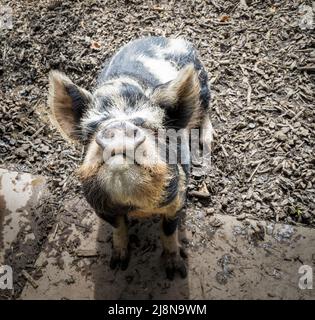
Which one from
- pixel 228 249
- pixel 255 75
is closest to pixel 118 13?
pixel 255 75

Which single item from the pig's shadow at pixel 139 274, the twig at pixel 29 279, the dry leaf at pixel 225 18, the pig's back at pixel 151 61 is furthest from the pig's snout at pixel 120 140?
the dry leaf at pixel 225 18

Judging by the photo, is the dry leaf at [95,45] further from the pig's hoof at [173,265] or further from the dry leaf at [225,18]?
the pig's hoof at [173,265]

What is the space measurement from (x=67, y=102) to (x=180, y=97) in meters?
0.74

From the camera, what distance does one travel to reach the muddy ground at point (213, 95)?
3512mm

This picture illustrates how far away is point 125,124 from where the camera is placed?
2082 mm

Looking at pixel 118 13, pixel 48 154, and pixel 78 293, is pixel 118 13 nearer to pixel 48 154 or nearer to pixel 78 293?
pixel 48 154

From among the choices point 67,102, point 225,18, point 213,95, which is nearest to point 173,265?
point 67,102

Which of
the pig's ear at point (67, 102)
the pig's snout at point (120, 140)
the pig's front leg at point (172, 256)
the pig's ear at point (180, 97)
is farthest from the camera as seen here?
the pig's front leg at point (172, 256)

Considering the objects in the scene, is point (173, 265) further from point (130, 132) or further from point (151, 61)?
point (151, 61)

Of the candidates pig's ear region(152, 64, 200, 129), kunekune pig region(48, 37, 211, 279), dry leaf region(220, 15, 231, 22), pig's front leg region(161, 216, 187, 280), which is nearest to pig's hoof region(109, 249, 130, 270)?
kunekune pig region(48, 37, 211, 279)

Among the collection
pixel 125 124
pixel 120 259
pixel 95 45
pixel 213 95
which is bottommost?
pixel 120 259

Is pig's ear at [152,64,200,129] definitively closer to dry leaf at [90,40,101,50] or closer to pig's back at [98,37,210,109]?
pig's back at [98,37,210,109]

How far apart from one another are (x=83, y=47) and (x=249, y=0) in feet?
6.71

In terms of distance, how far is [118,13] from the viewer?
4.98 meters
